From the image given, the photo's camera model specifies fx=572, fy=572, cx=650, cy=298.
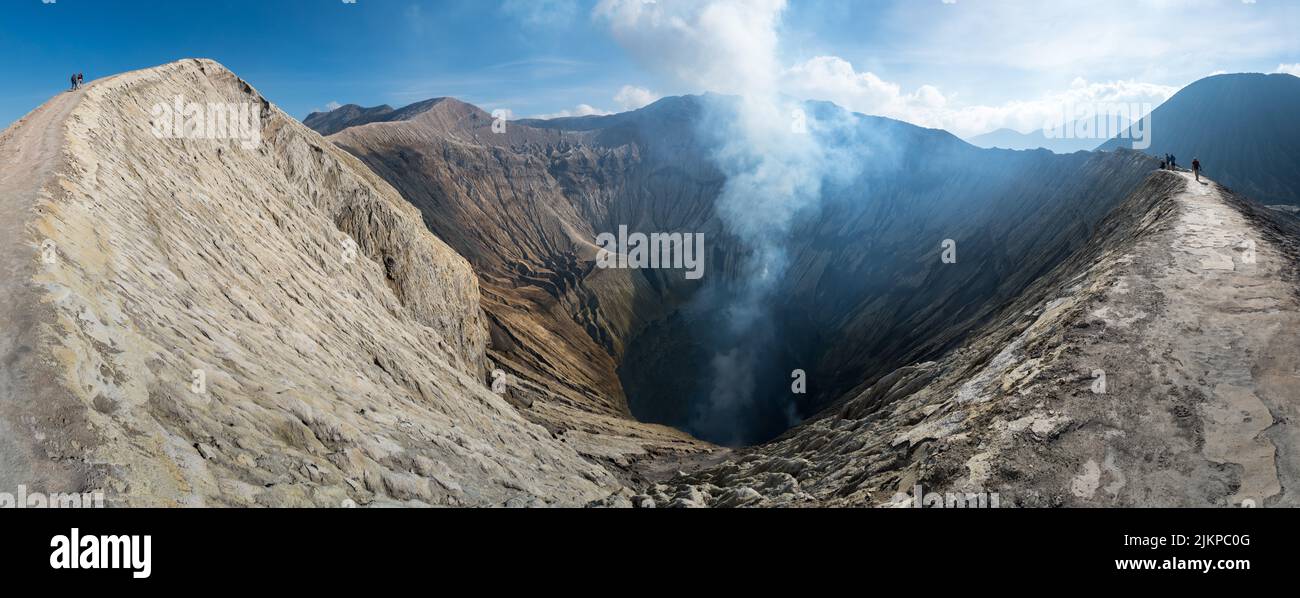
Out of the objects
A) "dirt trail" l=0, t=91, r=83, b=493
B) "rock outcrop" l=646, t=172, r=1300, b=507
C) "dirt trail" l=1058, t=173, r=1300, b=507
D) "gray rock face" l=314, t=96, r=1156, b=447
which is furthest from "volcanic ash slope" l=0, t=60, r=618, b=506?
"gray rock face" l=314, t=96, r=1156, b=447

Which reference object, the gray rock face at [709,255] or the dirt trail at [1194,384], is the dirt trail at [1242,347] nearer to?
the dirt trail at [1194,384]

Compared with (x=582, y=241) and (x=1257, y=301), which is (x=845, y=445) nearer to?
(x=1257, y=301)

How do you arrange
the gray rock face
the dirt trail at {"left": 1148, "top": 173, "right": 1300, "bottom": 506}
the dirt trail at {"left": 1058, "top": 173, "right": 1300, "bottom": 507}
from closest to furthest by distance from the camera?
the dirt trail at {"left": 1058, "top": 173, "right": 1300, "bottom": 507}, the dirt trail at {"left": 1148, "top": 173, "right": 1300, "bottom": 506}, the gray rock face

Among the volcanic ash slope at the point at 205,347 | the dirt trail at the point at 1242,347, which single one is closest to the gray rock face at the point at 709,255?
the volcanic ash slope at the point at 205,347

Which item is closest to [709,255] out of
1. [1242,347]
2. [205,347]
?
[1242,347]

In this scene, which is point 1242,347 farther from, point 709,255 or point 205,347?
point 709,255

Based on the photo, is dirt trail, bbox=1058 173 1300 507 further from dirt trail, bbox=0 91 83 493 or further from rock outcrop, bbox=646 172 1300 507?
dirt trail, bbox=0 91 83 493

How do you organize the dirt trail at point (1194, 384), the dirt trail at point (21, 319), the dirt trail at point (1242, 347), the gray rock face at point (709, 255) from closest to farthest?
the dirt trail at point (21, 319) → the dirt trail at point (1194, 384) → the dirt trail at point (1242, 347) → the gray rock face at point (709, 255)
